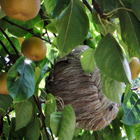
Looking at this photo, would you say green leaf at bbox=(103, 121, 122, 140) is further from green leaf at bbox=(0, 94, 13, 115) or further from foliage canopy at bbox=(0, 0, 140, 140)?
green leaf at bbox=(0, 94, 13, 115)

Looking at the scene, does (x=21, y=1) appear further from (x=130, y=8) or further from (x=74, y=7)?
(x=130, y=8)

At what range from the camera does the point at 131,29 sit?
441mm

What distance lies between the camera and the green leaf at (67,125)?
2.20 ft

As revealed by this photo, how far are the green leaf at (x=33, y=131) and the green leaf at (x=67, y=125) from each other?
0.73ft

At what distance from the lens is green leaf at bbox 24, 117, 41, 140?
2.88 ft

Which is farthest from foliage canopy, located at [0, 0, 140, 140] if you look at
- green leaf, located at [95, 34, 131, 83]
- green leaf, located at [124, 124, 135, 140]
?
green leaf, located at [124, 124, 135, 140]

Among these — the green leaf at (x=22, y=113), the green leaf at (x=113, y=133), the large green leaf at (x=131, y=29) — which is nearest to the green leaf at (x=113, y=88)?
the large green leaf at (x=131, y=29)

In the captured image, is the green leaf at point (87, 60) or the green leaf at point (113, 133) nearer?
the green leaf at point (87, 60)

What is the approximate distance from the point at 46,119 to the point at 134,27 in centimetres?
52

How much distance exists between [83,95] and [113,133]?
0.32m

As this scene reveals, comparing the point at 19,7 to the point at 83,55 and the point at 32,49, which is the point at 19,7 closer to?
the point at 32,49

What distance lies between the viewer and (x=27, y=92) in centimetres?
56

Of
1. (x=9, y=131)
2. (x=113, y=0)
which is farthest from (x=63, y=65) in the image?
(x=113, y=0)

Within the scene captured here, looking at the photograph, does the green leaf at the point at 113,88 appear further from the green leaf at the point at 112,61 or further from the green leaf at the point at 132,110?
the green leaf at the point at 132,110
